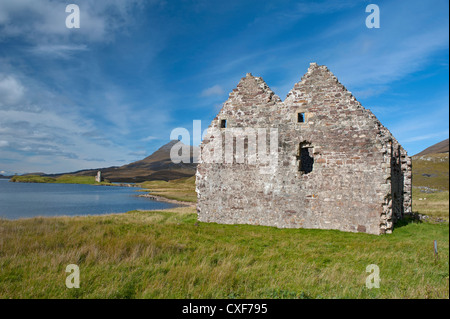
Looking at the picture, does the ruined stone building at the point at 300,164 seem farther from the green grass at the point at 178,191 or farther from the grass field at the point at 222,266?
the green grass at the point at 178,191

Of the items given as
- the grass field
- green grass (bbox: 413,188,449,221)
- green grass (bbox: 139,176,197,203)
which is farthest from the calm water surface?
green grass (bbox: 413,188,449,221)

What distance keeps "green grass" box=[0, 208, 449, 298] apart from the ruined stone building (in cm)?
241

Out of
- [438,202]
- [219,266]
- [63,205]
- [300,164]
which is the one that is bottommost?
[63,205]

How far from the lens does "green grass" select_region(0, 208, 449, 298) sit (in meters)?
5.69

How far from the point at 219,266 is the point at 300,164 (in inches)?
358

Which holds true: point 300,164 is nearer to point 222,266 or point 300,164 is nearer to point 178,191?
point 222,266

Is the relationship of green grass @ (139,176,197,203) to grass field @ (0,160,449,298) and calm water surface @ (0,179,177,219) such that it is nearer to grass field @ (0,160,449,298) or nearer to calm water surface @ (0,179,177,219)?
calm water surface @ (0,179,177,219)

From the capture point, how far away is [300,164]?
48.6 ft

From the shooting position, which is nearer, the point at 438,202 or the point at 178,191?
the point at 438,202

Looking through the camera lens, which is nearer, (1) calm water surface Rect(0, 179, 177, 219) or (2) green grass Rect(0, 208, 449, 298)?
(2) green grass Rect(0, 208, 449, 298)

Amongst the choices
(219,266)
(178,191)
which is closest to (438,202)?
(219,266)

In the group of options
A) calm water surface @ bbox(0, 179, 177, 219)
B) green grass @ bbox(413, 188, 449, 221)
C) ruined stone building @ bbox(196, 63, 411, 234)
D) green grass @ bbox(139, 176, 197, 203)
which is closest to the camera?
green grass @ bbox(413, 188, 449, 221)
